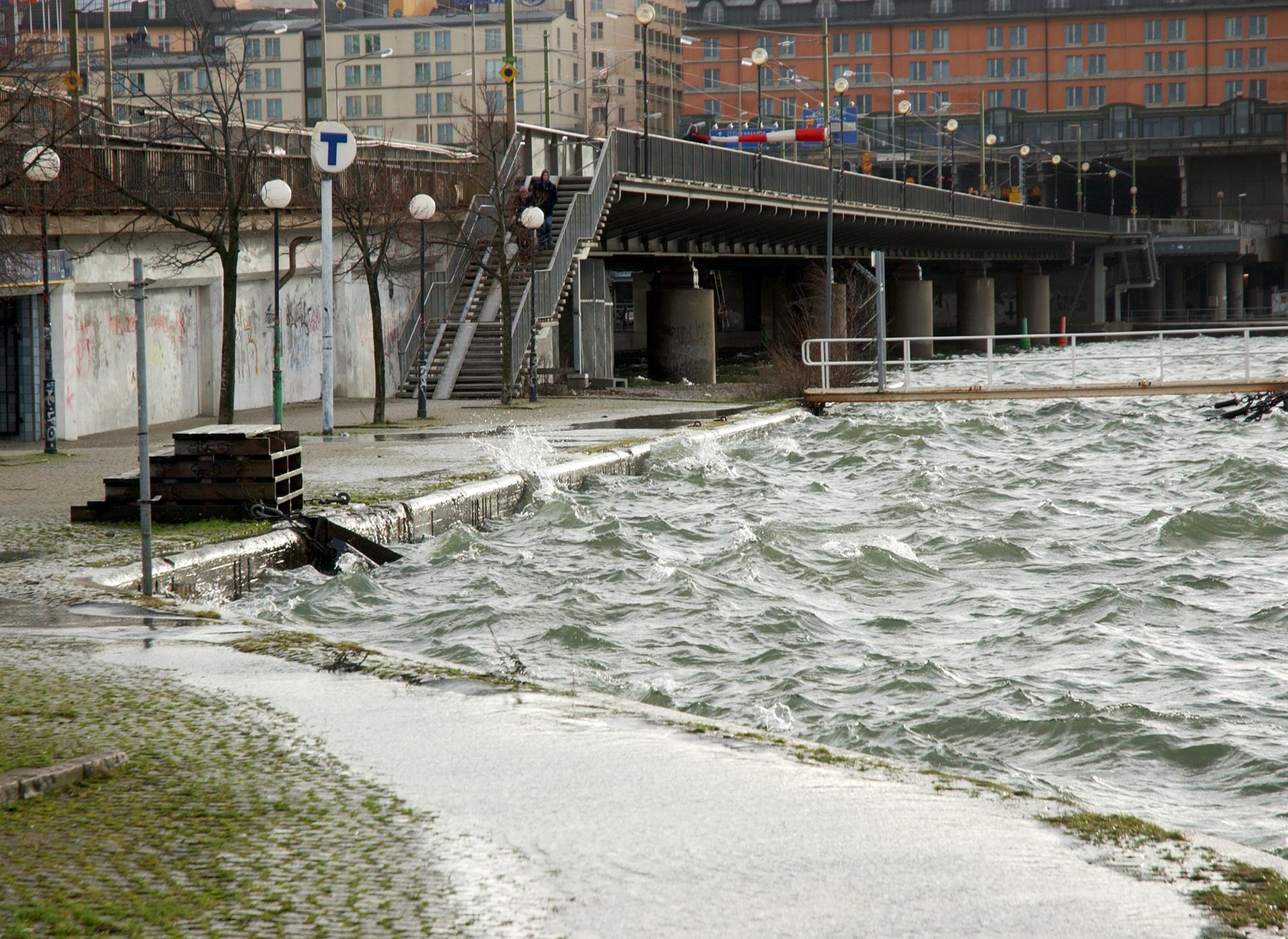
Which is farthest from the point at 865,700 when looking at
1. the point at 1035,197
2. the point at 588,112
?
the point at 588,112

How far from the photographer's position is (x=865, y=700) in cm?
1030

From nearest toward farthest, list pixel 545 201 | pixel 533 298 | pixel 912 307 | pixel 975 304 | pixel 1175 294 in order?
pixel 533 298, pixel 545 201, pixel 912 307, pixel 975 304, pixel 1175 294

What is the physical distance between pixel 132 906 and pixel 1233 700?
7.77 m

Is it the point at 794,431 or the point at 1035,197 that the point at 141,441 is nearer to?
the point at 794,431

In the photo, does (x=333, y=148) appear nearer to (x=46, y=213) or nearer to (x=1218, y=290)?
(x=46, y=213)

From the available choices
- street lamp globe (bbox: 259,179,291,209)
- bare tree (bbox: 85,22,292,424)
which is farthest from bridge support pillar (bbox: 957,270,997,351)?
street lamp globe (bbox: 259,179,291,209)

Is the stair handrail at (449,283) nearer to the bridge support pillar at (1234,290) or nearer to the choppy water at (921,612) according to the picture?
the choppy water at (921,612)

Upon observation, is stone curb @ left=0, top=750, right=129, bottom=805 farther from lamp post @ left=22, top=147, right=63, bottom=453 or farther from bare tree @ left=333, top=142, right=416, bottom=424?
bare tree @ left=333, top=142, right=416, bottom=424

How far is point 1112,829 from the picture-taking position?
5.98m

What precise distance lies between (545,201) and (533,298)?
2.62 m

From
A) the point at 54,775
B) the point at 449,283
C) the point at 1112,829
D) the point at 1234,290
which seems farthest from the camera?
the point at 1234,290

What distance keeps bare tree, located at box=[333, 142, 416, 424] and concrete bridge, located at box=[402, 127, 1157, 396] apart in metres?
1.96

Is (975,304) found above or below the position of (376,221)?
below

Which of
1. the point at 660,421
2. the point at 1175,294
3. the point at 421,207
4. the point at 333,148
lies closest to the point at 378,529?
the point at 333,148
